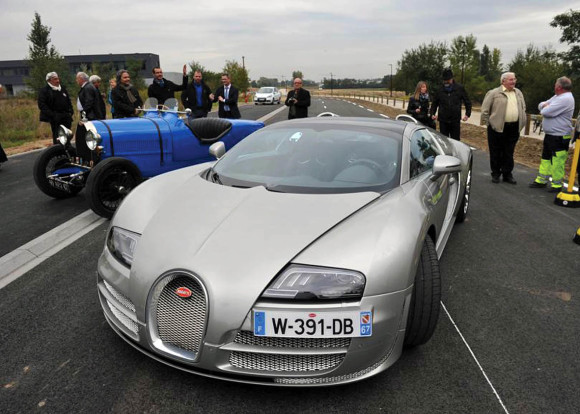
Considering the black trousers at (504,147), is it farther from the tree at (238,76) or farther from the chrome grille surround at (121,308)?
the tree at (238,76)

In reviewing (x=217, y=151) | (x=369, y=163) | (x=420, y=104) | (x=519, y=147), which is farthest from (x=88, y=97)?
(x=519, y=147)

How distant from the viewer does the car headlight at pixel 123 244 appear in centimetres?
238

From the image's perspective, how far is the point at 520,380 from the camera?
230 cm

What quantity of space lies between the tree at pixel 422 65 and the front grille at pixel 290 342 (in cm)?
4726

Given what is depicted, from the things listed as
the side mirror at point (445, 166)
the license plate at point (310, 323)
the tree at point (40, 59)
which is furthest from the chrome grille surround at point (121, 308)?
the tree at point (40, 59)

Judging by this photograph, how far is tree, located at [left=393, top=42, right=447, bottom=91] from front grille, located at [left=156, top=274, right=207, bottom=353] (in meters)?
47.4

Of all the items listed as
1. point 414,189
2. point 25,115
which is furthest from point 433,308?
point 25,115

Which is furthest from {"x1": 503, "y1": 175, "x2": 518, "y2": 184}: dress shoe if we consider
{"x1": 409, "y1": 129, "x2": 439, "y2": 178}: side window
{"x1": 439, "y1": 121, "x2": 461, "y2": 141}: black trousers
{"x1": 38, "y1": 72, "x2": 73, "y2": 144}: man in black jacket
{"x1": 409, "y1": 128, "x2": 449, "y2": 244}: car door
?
{"x1": 38, "y1": 72, "x2": 73, "y2": 144}: man in black jacket

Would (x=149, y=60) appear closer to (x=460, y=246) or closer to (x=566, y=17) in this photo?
(x=566, y=17)

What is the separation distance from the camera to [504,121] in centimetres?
709

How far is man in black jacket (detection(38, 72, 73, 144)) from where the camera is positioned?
8688 millimetres

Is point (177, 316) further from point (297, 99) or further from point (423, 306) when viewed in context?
point (297, 99)

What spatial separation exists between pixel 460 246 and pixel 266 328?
3011 mm

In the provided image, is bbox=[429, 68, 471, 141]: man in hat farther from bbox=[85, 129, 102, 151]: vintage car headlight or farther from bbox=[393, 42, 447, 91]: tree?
bbox=[393, 42, 447, 91]: tree
